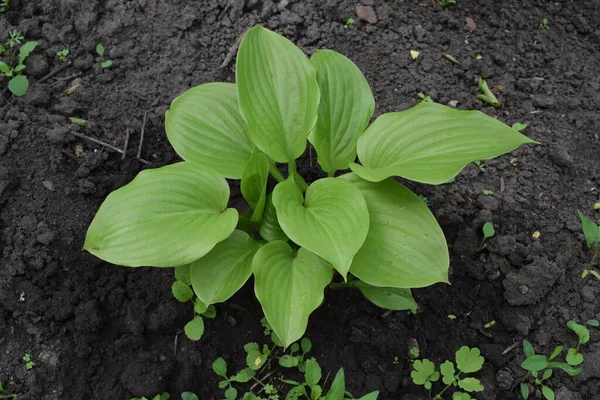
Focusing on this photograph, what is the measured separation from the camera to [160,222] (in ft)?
5.73

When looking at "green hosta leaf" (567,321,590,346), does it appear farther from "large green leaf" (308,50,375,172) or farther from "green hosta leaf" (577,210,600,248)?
"large green leaf" (308,50,375,172)

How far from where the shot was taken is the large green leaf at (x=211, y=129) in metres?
2.06

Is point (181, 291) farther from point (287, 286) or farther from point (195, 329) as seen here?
point (287, 286)

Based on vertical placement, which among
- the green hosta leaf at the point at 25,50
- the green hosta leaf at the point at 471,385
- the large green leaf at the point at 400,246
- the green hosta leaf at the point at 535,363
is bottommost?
the green hosta leaf at the point at 471,385

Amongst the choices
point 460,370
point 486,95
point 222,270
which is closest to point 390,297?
point 460,370

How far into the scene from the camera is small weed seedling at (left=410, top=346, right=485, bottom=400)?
6.18 feet

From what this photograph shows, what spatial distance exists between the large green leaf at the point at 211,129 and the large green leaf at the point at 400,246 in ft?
1.83

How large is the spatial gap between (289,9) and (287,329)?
1766mm

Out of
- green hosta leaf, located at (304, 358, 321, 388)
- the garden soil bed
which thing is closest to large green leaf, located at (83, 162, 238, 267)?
the garden soil bed

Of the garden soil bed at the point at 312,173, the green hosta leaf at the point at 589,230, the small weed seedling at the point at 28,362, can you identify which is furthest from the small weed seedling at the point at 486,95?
the small weed seedling at the point at 28,362

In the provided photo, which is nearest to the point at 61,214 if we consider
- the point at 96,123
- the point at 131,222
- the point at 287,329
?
the point at 96,123

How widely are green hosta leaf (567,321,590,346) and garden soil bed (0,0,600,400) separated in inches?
2.2

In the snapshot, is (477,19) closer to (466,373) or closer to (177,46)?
→ (177,46)

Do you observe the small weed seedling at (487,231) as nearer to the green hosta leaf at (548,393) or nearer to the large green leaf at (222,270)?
the green hosta leaf at (548,393)
